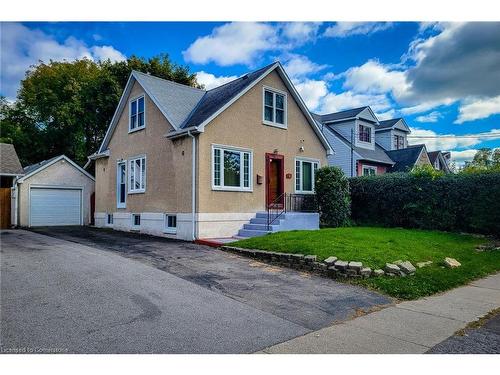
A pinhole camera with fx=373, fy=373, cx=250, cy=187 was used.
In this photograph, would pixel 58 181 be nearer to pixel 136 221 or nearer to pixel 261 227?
pixel 136 221

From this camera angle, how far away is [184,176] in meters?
Result: 13.1

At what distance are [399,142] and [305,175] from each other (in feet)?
53.7

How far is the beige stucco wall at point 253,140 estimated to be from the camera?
42.2 feet

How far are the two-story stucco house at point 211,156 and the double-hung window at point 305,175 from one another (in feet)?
0.15

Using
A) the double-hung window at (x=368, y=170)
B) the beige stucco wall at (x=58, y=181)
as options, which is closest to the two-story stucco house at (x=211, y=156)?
the beige stucco wall at (x=58, y=181)

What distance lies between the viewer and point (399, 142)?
2984 cm

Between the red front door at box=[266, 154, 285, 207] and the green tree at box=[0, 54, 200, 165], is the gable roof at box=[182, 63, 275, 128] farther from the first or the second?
the green tree at box=[0, 54, 200, 165]

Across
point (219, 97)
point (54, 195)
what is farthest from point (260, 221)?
point (54, 195)

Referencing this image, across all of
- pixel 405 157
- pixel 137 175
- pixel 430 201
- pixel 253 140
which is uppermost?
pixel 405 157

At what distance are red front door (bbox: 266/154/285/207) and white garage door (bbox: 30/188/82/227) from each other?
11820 millimetres

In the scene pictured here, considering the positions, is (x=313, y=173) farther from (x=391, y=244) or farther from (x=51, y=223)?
(x=51, y=223)

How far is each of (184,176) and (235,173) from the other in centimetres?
190

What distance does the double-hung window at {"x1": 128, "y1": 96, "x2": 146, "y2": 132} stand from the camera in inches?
622

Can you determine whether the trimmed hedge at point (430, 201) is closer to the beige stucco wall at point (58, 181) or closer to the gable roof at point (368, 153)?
the gable roof at point (368, 153)
